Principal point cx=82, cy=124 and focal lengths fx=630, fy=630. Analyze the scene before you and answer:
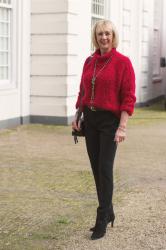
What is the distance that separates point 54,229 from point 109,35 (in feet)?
5.82

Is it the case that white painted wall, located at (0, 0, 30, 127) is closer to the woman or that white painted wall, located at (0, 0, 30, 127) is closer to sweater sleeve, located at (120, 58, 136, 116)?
the woman

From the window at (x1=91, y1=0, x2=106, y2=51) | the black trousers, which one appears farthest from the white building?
the black trousers

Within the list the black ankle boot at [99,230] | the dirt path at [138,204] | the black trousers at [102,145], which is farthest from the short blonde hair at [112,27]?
the dirt path at [138,204]

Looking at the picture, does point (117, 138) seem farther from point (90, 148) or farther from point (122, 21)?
point (122, 21)

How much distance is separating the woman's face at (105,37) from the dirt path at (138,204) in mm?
1611

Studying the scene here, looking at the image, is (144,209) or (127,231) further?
(144,209)

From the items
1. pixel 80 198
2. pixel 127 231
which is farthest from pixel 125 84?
pixel 80 198

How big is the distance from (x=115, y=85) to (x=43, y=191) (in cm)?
231

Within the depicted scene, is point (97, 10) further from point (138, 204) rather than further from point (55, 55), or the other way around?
point (138, 204)

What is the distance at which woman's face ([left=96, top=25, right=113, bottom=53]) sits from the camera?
519 cm

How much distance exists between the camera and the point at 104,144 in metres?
5.29

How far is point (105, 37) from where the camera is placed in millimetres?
5203

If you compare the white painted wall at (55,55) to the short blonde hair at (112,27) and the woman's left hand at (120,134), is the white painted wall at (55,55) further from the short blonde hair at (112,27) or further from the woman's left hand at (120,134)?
the woman's left hand at (120,134)

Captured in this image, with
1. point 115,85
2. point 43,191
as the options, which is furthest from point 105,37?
point 43,191
